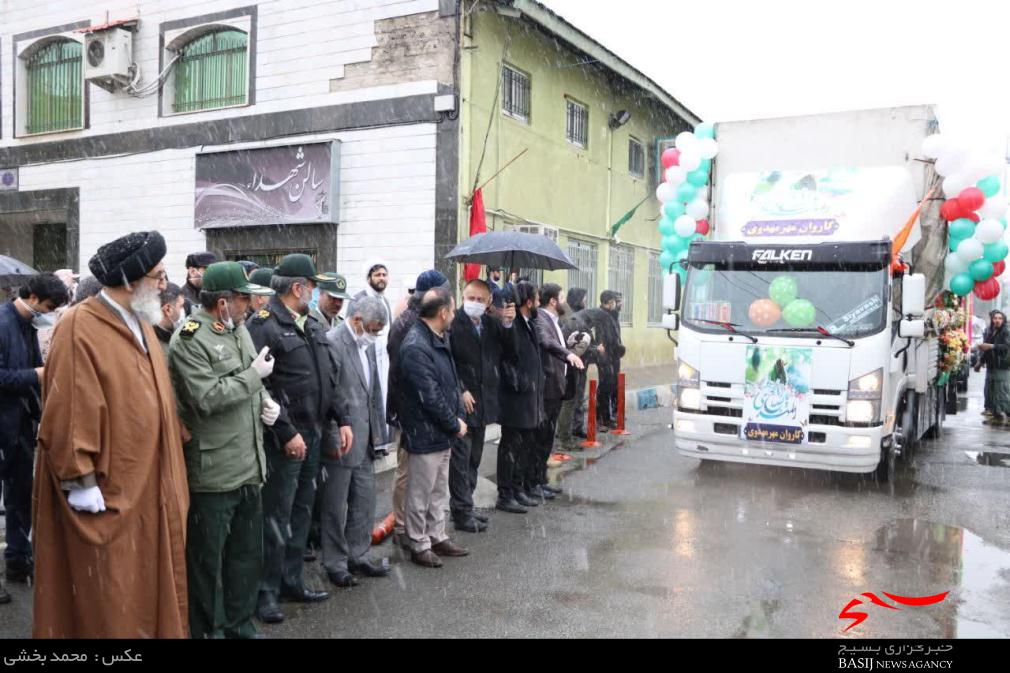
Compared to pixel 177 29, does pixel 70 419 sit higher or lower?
lower

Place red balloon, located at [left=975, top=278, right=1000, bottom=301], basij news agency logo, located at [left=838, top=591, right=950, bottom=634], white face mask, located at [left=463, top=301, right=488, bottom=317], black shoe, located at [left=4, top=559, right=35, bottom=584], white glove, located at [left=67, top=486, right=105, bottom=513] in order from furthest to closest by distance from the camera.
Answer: red balloon, located at [left=975, top=278, right=1000, bottom=301] → white face mask, located at [left=463, top=301, right=488, bottom=317] → black shoe, located at [left=4, top=559, right=35, bottom=584] → basij news agency logo, located at [left=838, top=591, right=950, bottom=634] → white glove, located at [left=67, top=486, right=105, bottom=513]

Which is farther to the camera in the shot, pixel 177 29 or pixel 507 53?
pixel 177 29

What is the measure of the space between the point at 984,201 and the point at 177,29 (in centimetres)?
1298

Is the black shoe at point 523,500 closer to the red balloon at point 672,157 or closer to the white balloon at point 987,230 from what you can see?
the red balloon at point 672,157

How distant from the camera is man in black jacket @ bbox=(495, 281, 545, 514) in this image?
276 inches

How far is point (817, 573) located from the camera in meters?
5.53

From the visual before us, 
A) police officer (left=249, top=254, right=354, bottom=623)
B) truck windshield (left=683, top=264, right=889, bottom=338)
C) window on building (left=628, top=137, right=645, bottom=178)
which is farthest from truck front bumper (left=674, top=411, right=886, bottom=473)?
window on building (left=628, top=137, right=645, bottom=178)

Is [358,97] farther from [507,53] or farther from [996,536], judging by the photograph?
[996,536]

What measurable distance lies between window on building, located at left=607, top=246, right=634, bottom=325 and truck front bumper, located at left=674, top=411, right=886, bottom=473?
10.0 metres

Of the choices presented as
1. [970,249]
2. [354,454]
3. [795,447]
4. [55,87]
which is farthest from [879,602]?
[55,87]

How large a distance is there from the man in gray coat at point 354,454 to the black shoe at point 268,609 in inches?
23.2

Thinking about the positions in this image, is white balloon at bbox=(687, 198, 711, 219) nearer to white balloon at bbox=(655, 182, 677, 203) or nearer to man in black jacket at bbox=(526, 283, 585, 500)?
white balloon at bbox=(655, 182, 677, 203)

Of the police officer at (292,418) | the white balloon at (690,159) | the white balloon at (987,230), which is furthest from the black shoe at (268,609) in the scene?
the white balloon at (987,230)
